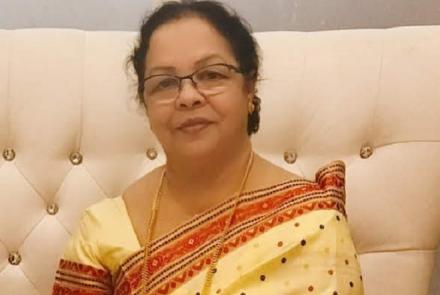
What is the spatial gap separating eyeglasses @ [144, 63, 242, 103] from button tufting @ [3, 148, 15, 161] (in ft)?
1.41

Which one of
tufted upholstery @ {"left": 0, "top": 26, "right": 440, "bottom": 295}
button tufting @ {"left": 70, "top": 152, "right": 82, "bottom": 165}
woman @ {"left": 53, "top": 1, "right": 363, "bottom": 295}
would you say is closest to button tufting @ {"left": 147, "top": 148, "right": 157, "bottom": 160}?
tufted upholstery @ {"left": 0, "top": 26, "right": 440, "bottom": 295}

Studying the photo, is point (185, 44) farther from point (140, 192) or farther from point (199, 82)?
point (140, 192)

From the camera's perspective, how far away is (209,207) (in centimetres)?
131

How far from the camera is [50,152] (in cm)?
159

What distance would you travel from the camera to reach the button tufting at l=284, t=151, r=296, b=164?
5.20ft

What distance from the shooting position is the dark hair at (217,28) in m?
1.31

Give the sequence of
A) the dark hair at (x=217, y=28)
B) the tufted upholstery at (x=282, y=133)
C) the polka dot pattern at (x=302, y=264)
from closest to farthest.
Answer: the polka dot pattern at (x=302, y=264), the dark hair at (x=217, y=28), the tufted upholstery at (x=282, y=133)

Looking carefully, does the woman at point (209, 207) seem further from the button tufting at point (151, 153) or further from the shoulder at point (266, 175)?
the button tufting at point (151, 153)

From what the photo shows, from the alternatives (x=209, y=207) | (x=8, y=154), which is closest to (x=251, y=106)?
(x=209, y=207)

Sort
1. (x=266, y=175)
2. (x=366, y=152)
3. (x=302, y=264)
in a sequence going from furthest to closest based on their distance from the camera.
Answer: (x=366, y=152)
(x=266, y=175)
(x=302, y=264)

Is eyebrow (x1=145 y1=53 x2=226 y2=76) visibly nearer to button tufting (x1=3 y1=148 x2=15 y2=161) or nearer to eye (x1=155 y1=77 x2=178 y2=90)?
eye (x1=155 y1=77 x2=178 y2=90)

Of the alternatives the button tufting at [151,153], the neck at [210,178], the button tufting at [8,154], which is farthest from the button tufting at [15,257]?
the neck at [210,178]

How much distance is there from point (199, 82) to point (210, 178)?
0.16 metres

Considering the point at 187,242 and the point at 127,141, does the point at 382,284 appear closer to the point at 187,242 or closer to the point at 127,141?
the point at 187,242
